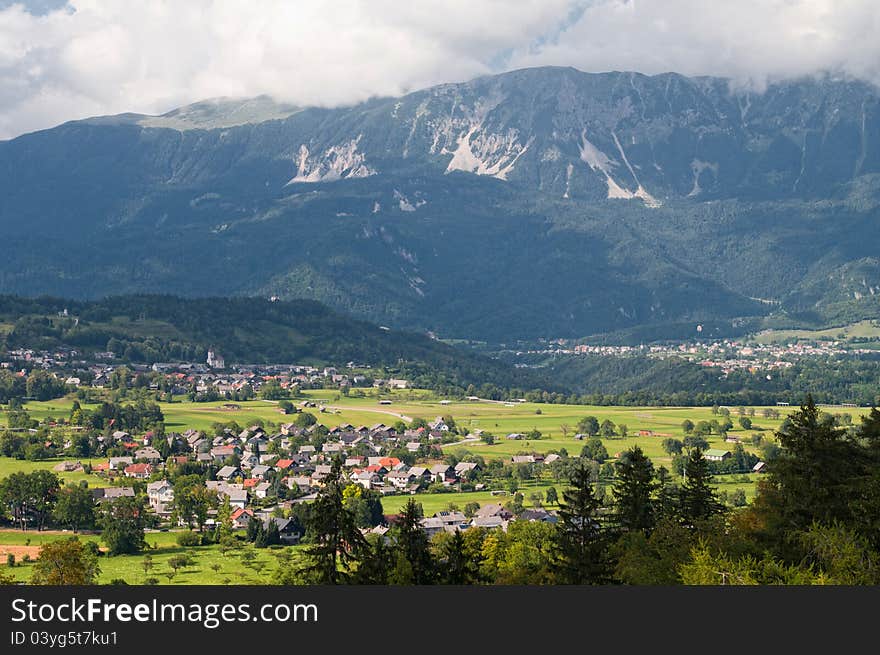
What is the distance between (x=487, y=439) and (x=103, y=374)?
3269 inches

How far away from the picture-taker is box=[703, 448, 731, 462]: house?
120m

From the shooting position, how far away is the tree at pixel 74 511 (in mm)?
89312

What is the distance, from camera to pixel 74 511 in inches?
3551

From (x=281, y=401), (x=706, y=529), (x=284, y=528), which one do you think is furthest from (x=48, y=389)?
(x=706, y=529)

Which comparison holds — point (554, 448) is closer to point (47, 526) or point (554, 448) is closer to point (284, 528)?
point (284, 528)

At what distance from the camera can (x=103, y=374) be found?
19488 centimetres

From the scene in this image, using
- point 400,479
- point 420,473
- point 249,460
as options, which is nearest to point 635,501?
point 400,479

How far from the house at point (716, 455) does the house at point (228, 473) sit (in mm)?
47623

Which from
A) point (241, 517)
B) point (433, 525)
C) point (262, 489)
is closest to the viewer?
point (433, 525)

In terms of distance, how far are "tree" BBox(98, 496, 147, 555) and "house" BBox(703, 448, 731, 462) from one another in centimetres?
5853

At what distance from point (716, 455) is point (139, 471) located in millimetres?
58853

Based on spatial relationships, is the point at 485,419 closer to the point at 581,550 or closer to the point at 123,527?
the point at 123,527

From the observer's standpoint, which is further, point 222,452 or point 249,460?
point 222,452

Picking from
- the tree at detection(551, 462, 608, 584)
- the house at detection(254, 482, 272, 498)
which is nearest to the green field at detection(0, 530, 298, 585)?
the house at detection(254, 482, 272, 498)
